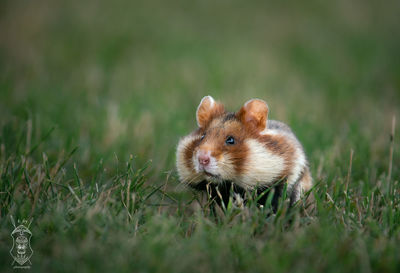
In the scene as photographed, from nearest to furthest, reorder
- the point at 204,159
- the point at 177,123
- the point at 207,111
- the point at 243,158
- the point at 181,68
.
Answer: the point at 204,159
the point at 243,158
the point at 207,111
the point at 177,123
the point at 181,68

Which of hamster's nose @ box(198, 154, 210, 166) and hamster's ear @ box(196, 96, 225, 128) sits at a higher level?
hamster's ear @ box(196, 96, 225, 128)

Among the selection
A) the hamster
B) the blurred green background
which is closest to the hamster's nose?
the hamster

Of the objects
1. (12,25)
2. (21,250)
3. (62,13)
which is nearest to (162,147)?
(21,250)

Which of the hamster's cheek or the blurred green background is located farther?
the blurred green background

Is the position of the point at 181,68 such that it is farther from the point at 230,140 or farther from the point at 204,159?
the point at 204,159

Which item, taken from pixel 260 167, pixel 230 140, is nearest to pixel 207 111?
pixel 230 140

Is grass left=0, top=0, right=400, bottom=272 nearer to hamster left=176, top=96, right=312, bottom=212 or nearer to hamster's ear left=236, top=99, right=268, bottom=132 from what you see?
hamster left=176, top=96, right=312, bottom=212
